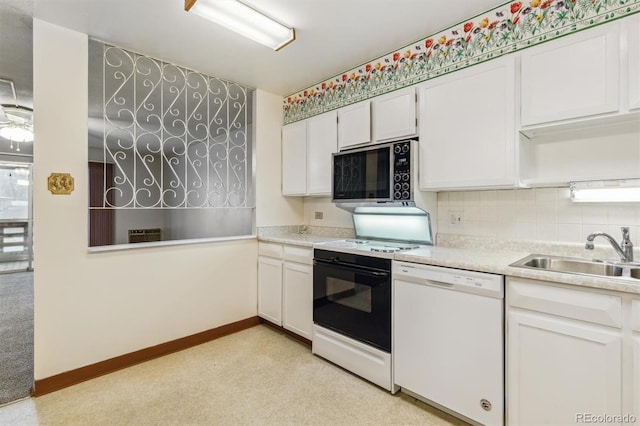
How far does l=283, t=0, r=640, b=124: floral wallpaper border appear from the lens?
1.69m

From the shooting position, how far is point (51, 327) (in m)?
2.16

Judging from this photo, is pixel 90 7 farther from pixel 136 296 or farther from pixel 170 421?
pixel 170 421

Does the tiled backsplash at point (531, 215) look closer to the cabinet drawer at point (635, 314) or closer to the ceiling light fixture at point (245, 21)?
the cabinet drawer at point (635, 314)

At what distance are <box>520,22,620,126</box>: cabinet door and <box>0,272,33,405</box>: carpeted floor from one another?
148 inches

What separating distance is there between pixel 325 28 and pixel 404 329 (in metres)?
2.19

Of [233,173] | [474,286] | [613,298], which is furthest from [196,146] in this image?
[613,298]

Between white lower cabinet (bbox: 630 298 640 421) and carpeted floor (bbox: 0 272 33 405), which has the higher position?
white lower cabinet (bbox: 630 298 640 421)

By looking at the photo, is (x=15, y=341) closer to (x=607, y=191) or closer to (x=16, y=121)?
(x=16, y=121)

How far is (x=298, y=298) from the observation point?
9.30ft

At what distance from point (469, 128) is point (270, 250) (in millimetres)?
2110

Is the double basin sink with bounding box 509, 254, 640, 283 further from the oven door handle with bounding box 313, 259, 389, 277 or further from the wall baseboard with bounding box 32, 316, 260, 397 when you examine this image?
the wall baseboard with bounding box 32, 316, 260, 397

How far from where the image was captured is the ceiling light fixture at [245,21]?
187 cm

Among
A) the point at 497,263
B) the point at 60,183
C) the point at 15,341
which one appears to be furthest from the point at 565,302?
the point at 15,341

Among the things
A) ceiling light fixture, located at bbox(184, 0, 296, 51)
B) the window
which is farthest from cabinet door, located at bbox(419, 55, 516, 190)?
the window
